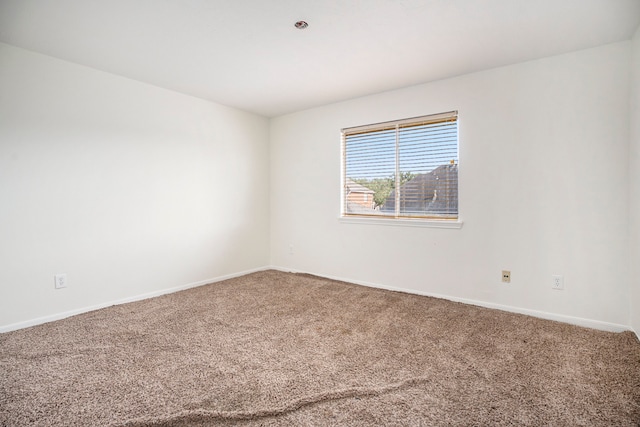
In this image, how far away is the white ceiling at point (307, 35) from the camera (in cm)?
192

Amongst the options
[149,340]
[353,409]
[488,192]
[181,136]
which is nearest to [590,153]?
[488,192]

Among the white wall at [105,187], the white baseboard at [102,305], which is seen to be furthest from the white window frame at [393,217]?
the white baseboard at [102,305]

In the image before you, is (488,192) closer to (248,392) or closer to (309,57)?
(309,57)

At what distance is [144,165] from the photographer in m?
3.21

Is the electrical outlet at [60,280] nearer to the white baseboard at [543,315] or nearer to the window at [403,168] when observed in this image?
the window at [403,168]

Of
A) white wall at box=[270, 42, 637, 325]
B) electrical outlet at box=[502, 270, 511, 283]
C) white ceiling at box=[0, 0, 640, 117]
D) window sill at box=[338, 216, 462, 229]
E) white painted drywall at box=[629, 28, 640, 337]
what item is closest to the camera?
white ceiling at box=[0, 0, 640, 117]

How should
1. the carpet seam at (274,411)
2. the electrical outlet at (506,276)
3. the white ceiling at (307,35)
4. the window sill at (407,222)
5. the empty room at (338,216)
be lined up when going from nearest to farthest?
the carpet seam at (274,411) → the empty room at (338,216) → the white ceiling at (307,35) → the electrical outlet at (506,276) → the window sill at (407,222)

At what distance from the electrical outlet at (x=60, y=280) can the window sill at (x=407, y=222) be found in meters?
2.81

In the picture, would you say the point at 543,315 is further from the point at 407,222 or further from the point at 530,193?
the point at 407,222

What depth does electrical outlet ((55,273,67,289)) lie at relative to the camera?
2.66 m

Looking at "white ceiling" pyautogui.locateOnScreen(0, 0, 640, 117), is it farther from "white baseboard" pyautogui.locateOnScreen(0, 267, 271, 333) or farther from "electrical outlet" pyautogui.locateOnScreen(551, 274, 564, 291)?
"white baseboard" pyautogui.locateOnScreen(0, 267, 271, 333)

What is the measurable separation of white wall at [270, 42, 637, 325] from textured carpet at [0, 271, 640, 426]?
0.34m

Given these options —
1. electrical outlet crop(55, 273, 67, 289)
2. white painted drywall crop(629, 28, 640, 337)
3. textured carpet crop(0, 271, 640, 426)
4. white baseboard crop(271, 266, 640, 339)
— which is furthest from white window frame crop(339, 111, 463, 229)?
electrical outlet crop(55, 273, 67, 289)

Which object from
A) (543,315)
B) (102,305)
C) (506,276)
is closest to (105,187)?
(102,305)
